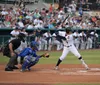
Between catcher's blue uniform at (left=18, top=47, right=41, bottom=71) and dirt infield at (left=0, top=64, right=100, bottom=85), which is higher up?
catcher's blue uniform at (left=18, top=47, right=41, bottom=71)

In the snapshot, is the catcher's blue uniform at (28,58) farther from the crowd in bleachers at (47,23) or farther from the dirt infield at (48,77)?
the crowd in bleachers at (47,23)

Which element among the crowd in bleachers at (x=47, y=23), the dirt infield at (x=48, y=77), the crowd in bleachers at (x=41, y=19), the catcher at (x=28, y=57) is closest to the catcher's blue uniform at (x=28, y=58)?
the catcher at (x=28, y=57)

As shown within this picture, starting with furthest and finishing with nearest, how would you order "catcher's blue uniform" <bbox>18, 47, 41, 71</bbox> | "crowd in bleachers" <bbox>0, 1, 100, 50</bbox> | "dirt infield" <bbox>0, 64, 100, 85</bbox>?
"crowd in bleachers" <bbox>0, 1, 100, 50</bbox> < "catcher's blue uniform" <bbox>18, 47, 41, 71</bbox> < "dirt infield" <bbox>0, 64, 100, 85</bbox>

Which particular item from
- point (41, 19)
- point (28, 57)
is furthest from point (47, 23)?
point (28, 57)

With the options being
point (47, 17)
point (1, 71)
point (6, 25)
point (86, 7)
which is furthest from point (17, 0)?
point (1, 71)

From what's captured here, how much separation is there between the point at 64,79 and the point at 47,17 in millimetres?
14593

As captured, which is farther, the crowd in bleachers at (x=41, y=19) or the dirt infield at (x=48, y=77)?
the crowd in bleachers at (x=41, y=19)

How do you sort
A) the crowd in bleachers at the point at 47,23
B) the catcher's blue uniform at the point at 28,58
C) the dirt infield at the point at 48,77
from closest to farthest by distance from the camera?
the dirt infield at the point at 48,77
the catcher's blue uniform at the point at 28,58
the crowd in bleachers at the point at 47,23

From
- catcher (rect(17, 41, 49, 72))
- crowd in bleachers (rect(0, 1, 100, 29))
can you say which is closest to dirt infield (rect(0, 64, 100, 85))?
catcher (rect(17, 41, 49, 72))

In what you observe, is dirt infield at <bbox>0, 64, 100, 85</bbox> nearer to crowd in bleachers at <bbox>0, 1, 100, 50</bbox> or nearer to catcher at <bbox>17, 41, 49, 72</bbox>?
catcher at <bbox>17, 41, 49, 72</bbox>

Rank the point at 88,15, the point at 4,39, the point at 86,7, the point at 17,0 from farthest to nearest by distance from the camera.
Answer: the point at 86,7
the point at 88,15
the point at 17,0
the point at 4,39

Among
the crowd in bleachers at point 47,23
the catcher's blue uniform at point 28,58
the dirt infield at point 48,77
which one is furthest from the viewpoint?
the crowd in bleachers at point 47,23

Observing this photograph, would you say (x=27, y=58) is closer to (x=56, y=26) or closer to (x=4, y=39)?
(x=4, y=39)

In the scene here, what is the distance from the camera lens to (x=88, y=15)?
27.8m
